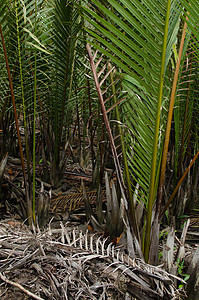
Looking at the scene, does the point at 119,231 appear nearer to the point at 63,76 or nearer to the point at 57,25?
the point at 63,76

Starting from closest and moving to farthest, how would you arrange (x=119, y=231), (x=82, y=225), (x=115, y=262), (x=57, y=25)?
1. (x=115, y=262)
2. (x=119, y=231)
3. (x=82, y=225)
4. (x=57, y=25)

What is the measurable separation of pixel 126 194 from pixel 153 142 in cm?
17

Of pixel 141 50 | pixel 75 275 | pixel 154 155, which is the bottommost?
pixel 75 275

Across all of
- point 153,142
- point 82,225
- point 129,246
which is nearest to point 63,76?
point 82,225

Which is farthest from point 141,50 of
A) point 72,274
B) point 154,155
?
point 72,274

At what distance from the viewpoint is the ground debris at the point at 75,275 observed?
2.24 feet

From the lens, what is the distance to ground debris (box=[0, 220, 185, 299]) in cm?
68

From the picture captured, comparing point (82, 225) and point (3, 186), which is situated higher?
point (3, 186)

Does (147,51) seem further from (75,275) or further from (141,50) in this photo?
(75,275)

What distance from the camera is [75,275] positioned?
72 cm

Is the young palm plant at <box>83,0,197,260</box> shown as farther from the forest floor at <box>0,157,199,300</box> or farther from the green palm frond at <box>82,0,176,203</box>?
the forest floor at <box>0,157,199,300</box>

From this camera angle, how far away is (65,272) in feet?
2.38

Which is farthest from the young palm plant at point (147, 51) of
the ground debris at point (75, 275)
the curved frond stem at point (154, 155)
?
the ground debris at point (75, 275)

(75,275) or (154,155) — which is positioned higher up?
(154,155)
